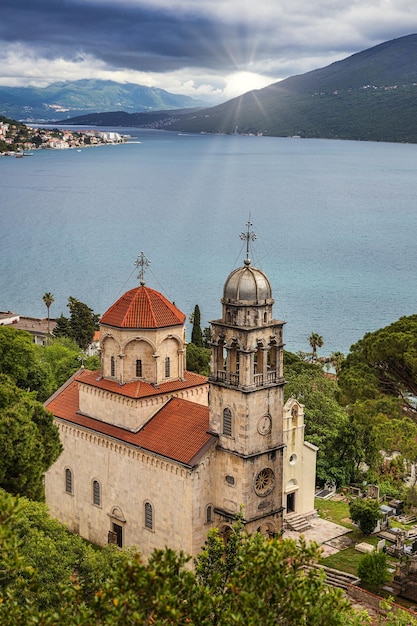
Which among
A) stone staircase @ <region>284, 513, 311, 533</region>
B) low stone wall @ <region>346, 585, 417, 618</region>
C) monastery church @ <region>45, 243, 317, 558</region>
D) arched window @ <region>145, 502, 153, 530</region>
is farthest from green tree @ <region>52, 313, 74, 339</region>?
low stone wall @ <region>346, 585, 417, 618</region>

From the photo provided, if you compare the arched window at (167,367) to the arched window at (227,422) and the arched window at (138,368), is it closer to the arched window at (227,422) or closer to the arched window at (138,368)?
the arched window at (138,368)

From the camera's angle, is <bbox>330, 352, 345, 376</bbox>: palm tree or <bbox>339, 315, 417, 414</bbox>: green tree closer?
<bbox>339, 315, 417, 414</bbox>: green tree

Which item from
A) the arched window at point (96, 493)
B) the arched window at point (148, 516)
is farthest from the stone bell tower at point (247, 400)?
the arched window at point (96, 493)

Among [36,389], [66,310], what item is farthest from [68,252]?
[36,389]

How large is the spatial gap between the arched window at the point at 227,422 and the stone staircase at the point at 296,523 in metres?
7.81

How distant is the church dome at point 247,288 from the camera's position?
31922 millimetres

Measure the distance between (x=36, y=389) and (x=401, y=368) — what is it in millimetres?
21316

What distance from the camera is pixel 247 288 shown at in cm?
3200

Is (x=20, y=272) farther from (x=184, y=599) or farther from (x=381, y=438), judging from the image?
(x=184, y=599)

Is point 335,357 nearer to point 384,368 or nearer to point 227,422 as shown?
point 384,368

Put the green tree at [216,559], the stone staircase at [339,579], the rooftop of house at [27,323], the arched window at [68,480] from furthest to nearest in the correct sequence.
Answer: the rooftop of house at [27,323]
the arched window at [68,480]
the stone staircase at [339,579]
the green tree at [216,559]

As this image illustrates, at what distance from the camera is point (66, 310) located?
95000 millimetres

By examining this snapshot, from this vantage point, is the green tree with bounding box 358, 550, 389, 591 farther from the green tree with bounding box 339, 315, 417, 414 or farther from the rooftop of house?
the rooftop of house

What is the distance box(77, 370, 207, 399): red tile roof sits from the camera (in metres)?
35.3
